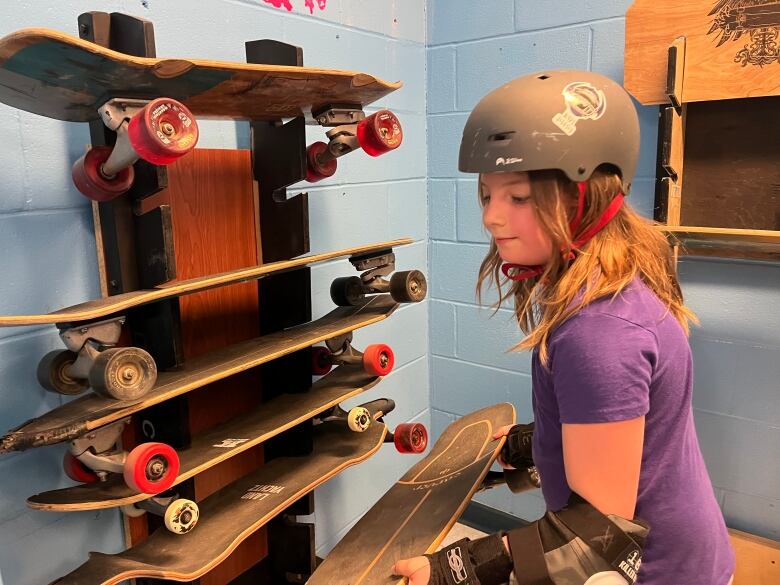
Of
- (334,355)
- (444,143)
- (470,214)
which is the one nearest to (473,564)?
(334,355)

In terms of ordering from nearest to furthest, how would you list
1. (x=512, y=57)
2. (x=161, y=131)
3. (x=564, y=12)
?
(x=161, y=131), (x=564, y=12), (x=512, y=57)

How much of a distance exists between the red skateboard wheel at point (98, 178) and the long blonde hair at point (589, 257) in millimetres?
739

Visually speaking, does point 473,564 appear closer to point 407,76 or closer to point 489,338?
point 489,338

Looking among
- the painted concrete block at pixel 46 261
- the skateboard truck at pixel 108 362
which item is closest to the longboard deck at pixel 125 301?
the skateboard truck at pixel 108 362

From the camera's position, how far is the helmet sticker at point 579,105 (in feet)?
3.55

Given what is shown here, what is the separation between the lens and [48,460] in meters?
1.22

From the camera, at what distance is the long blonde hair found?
1083 mm

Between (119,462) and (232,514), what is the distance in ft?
0.98

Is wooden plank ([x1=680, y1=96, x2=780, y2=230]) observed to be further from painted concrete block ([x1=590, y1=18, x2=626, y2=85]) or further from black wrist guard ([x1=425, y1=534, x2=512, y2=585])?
black wrist guard ([x1=425, y1=534, x2=512, y2=585])

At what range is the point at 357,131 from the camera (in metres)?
1.33

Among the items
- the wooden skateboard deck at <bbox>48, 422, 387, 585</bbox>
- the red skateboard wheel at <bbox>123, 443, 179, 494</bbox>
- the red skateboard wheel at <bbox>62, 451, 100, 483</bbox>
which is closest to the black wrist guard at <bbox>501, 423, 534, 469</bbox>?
the wooden skateboard deck at <bbox>48, 422, 387, 585</bbox>

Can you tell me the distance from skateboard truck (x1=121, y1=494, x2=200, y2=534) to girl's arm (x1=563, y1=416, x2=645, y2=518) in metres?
0.73

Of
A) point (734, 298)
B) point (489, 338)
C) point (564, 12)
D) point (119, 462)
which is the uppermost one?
point (564, 12)

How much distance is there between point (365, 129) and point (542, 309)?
0.53 meters
